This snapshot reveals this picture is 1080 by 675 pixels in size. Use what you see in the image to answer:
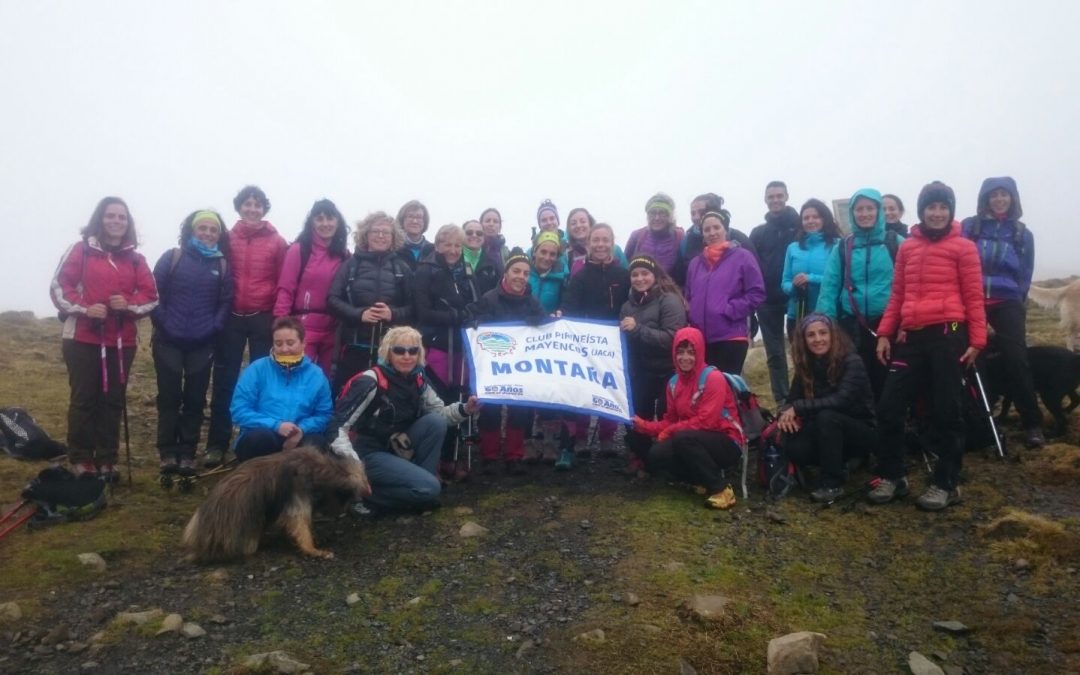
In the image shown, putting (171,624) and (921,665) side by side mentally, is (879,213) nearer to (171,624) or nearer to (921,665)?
(921,665)

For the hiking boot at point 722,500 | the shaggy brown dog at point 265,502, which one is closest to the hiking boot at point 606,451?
the hiking boot at point 722,500

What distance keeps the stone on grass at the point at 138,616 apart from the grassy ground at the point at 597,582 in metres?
0.11

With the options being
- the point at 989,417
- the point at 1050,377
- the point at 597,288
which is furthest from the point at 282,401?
the point at 1050,377

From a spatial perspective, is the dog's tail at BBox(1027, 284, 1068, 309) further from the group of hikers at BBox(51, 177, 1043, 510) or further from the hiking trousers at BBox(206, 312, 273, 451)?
the hiking trousers at BBox(206, 312, 273, 451)

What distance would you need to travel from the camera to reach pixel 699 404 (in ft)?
24.2

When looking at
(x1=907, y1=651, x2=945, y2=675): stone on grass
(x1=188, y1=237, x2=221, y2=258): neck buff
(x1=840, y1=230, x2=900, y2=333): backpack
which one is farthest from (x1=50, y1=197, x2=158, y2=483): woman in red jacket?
(x1=840, y1=230, x2=900, y2=333): backpack

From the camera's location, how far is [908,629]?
477cm

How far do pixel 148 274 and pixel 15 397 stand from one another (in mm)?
6025

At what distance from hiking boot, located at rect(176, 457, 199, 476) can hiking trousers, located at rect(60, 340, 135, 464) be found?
0.68 meters

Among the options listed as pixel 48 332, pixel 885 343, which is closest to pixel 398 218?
pixel 885 343

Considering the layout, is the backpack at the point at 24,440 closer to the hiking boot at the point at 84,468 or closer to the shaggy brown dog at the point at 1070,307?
the hiking boot at the point at 84,468

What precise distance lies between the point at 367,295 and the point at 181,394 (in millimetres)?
2352

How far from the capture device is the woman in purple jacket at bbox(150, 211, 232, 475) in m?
8.00

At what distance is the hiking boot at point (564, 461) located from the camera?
842cm
